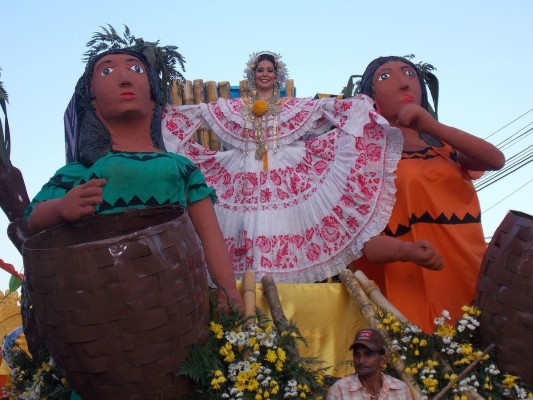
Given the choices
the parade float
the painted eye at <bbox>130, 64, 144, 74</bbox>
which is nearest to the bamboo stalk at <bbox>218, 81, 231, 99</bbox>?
the painted eye at <bbox>130, 64, 144, 74</bbox>

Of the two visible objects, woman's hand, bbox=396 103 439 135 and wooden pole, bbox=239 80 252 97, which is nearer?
woman's hand, bbox=396 103 439 135

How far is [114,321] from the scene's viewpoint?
2.56 m

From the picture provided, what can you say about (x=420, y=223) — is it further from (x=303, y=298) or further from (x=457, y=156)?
(x=303, y=298)

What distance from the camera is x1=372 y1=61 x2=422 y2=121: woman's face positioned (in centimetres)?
450

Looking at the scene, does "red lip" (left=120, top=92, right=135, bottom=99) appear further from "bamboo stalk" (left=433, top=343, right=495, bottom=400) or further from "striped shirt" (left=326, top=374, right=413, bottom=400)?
"bamboo stalk" (left=433, top=343, right=495, bottom=400)

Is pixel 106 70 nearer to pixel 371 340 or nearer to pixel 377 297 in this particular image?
pixel 377 297

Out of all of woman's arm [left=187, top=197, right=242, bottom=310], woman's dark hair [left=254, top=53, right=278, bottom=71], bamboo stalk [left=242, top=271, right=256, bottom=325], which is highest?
woman's dark hair [left=254, top=53, right=278, bottom=71]

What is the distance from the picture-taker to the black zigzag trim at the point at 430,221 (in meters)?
4.13

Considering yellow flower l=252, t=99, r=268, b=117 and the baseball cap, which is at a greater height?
yellow flower l=252, t=99, r=268, b=117

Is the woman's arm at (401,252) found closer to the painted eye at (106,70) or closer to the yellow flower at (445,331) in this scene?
the yellow flower at (445,331)

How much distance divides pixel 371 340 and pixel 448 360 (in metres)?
0.54

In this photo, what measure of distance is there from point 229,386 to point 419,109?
6.34 ft

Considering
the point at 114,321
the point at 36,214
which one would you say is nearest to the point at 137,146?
the point at 36,214

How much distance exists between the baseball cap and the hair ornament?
2.26 meters
